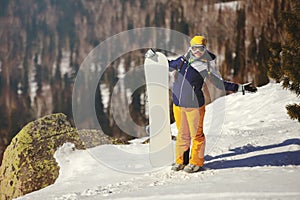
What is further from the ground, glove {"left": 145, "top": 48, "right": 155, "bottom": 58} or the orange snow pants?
glove {"left": 145, "top": 48, "right": 155, "bottom": 58}

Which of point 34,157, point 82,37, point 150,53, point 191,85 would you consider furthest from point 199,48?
point 82,37

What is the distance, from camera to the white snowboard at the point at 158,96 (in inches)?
275

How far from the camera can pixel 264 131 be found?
359 inches

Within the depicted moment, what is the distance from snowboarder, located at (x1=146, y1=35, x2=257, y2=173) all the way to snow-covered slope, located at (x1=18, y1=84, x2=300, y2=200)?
45 centimetres

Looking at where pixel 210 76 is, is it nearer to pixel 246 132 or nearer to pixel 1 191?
pixel 246 132

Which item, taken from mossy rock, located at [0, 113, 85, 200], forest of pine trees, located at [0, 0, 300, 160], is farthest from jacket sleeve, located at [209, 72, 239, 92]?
forest of pine trees, located at [0, 0, 300, 160]

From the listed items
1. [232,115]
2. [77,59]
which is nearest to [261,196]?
[232,115]

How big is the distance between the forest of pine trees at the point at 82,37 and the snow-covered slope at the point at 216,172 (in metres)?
6.92

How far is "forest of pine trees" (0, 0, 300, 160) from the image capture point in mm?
49531

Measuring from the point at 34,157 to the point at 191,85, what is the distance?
4326 millimetres

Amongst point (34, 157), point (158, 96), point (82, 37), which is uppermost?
point (82, 37)

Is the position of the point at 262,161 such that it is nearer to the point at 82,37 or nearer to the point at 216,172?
the point at 216,172

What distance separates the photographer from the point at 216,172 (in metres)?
6.55

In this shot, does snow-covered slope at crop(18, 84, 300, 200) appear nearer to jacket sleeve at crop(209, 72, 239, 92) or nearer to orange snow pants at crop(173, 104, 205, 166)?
orange snow pants at crop(173, 104, 205, 166)
